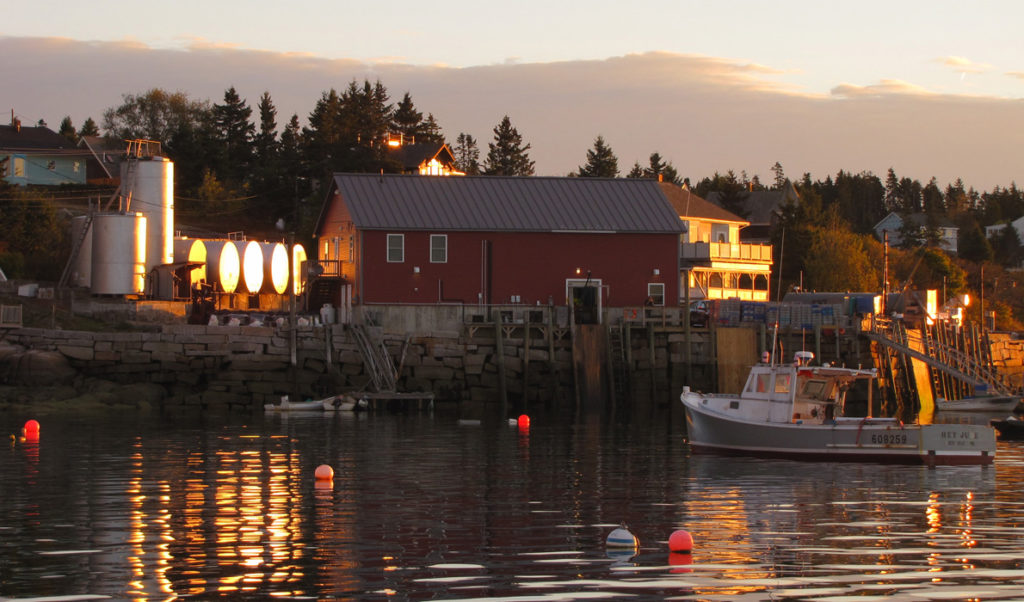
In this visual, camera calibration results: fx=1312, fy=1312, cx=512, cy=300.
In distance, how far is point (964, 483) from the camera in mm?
29641

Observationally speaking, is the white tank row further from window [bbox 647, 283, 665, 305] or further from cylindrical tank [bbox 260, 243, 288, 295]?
window [bbox 647, 283, 665, 305]

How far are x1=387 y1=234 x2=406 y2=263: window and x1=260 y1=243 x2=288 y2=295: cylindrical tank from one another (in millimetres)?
7181

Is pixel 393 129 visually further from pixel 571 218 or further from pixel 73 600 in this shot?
pixel 73 600

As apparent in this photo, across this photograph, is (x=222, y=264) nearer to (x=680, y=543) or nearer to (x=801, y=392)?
(x=801, y=392)

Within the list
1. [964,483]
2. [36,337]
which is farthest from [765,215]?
[964,483]

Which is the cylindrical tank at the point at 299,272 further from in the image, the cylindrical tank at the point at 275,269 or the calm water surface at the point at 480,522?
the calm water surface at the point at 480,522

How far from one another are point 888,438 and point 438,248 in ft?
99.2

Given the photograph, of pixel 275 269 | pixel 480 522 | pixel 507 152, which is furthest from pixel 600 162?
pixel 480 522

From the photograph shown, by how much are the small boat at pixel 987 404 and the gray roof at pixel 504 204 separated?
14868mm

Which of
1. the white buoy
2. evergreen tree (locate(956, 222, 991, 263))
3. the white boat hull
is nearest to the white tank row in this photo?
the white boat hull

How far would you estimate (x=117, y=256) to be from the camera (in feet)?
186

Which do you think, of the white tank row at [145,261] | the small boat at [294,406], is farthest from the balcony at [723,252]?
the small boat at [294,406]

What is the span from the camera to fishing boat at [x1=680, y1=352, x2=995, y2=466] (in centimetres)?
3312

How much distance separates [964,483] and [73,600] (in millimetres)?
20641
